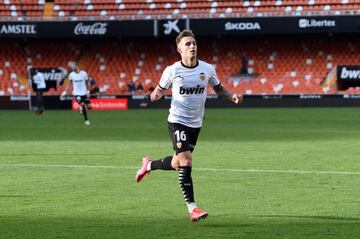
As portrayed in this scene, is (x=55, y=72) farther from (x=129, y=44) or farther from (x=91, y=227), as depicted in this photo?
(x=91, y=227)

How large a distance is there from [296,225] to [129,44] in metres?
42.0

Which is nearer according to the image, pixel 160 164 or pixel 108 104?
pixel 160 164

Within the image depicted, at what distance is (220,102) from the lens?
45094 millimetres

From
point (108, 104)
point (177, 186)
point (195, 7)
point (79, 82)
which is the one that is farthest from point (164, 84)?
point (195, 7)

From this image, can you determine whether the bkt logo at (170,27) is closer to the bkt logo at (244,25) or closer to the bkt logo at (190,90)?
the bkt logo at (244,25)

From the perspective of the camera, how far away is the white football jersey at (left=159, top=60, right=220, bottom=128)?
10.4 meters

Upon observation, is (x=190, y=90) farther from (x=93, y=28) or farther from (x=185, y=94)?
(x=93, y=28)

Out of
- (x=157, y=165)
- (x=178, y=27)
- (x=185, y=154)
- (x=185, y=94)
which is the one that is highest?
(x=185, y=94)

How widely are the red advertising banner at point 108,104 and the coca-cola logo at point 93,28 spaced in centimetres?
404

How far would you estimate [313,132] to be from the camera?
25.4 metres

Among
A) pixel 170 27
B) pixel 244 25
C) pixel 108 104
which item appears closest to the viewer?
pixel 108 104

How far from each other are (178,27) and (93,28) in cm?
465

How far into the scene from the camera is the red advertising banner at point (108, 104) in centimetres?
4478

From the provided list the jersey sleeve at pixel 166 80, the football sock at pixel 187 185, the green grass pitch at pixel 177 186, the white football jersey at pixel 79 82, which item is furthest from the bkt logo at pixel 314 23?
the football sock at pixel 187 185
